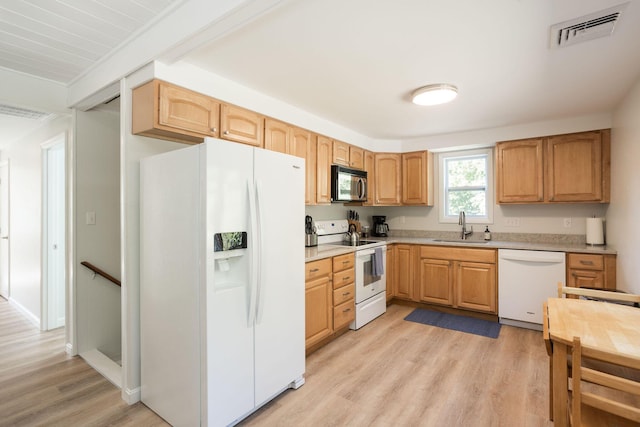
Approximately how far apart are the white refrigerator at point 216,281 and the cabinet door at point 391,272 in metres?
2.22

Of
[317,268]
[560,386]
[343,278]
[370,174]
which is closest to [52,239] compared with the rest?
[317,268]

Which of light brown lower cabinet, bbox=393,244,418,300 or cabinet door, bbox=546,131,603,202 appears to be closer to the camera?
cabinet door, bbox=546,131,603,202

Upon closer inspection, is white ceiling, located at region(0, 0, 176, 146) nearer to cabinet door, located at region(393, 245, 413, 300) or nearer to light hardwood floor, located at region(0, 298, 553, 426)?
light hardwood floor, located at region(0, 298, 553, 426)

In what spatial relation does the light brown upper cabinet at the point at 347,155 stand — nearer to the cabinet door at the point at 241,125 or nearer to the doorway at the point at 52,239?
the cabinet door at the point at 241,125

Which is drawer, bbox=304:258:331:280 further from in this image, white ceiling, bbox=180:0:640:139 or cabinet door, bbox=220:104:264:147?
white ceiling, bbox=180:0:640:139

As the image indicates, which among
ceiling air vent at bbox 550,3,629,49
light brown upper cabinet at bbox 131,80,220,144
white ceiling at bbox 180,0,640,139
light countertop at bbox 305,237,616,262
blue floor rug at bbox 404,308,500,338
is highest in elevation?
white ceiling at bbox 180,0,640,139

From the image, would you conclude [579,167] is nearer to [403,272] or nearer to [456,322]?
[456,322]

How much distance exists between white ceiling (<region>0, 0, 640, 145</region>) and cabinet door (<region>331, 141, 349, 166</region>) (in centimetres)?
77

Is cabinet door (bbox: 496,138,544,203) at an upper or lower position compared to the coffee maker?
upper

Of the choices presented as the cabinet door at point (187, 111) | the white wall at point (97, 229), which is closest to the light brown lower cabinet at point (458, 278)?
the cabinet door at point (187, 111)

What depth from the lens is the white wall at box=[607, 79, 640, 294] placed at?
2.50 m

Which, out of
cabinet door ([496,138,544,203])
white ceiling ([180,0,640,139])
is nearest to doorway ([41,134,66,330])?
white ceiling ([180,0,640,139])

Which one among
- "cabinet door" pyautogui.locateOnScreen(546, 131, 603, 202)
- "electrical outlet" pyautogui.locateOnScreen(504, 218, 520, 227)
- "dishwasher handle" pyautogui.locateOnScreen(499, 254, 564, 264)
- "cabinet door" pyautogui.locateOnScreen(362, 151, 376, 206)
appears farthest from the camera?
"cabinet door" pyautogui.locateOnScreen(362, 151, 376, 206)

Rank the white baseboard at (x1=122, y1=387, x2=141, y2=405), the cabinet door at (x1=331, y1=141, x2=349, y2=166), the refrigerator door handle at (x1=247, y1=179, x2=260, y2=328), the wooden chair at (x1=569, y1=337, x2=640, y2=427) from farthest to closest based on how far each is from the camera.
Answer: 1. the cabinet door at (x1=331, y1=141, x2=349, y2=166)
2. the white baseboard at (x1=122, y1=387, x2=141, y2=405)
3. the refrigerator door handle at (x1=247, y1=179, x2=260, y2=328)
4. the wooden chair at (x1=569, y1=337, x2=640, y2=427)
